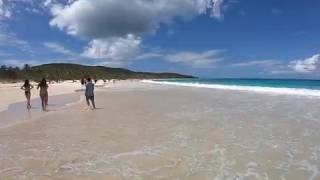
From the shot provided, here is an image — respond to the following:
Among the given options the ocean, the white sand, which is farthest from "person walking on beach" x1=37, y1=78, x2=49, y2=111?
the ocean

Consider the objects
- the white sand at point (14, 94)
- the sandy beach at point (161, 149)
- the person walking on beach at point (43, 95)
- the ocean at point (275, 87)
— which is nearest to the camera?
the sandy beach at point (161, 149)

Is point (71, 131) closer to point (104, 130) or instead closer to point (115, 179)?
point (104, 130)

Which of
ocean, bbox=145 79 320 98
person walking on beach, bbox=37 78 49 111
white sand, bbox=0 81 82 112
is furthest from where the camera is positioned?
ocean, bbox=145 79 320 98

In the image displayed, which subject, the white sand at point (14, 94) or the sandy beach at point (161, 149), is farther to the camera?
the white sand at point (14, 94)

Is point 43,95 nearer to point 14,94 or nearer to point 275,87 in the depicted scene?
point 14,94

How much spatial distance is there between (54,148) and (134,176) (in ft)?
10.1

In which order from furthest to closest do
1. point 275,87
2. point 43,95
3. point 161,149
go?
1. point 275,87
2. point 43,95
3. point 161,149

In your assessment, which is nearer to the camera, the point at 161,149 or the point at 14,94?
the point at 161,149

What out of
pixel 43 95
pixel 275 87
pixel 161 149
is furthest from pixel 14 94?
pixel 275 87

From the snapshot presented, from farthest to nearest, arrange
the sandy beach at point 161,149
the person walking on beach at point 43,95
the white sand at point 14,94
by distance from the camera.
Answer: the white sand at point 14,94, the person walking on beach at point 43,95, the sandy beach at point 161,149

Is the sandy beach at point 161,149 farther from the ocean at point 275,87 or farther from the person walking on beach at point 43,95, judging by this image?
the ocean at point 275,87

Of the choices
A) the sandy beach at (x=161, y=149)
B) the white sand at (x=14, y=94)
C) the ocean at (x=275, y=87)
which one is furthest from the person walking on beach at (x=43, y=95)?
the ocean at (x=275, y=87)

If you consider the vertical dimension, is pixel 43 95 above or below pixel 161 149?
above

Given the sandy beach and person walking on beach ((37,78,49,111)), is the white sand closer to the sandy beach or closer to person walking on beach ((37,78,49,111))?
person walking on beach ((37,78,49,111))
